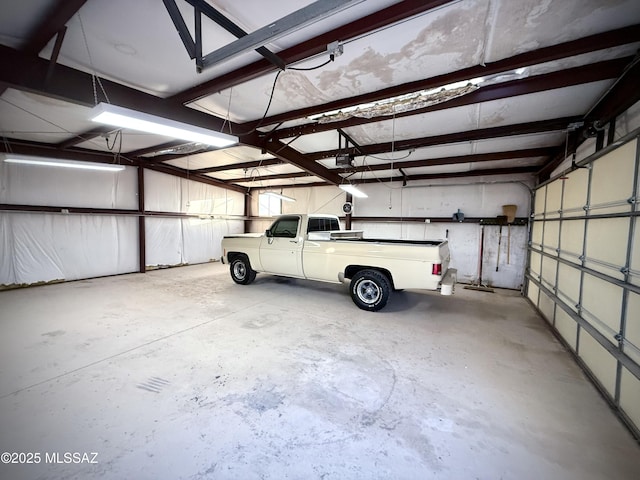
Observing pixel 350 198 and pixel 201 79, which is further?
pixel 350 198

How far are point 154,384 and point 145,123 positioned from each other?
7.95ft

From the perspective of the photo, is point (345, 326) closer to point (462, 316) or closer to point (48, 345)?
point (462, 316)

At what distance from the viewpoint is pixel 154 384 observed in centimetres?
235

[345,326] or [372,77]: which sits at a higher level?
[372,77]

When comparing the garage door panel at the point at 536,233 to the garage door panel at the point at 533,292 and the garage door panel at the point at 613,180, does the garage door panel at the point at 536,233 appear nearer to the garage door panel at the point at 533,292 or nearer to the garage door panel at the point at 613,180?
the garage door panel at the point at 533,292

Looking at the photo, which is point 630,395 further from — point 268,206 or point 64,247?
point 268,206

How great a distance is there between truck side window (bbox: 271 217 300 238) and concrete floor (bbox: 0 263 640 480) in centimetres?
186

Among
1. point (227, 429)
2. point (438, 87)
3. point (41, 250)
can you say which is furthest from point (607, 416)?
point (41, 250)

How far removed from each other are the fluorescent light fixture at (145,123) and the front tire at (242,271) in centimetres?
376

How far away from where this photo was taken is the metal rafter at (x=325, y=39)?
1729mm

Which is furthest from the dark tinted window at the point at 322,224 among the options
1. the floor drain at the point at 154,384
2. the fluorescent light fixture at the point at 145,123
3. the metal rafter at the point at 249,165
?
the floor drain at the point at 154,384

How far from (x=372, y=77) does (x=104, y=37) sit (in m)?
2.61

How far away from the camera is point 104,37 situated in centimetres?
226

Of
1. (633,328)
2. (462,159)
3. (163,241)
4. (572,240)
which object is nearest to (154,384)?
(633,328)
